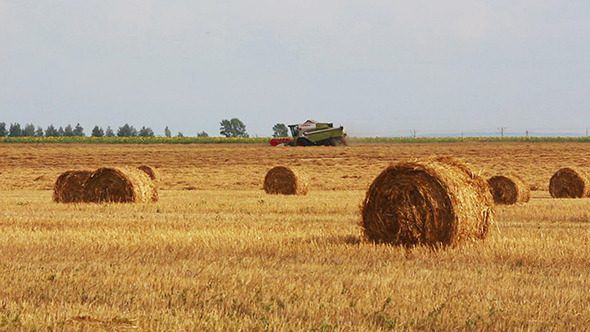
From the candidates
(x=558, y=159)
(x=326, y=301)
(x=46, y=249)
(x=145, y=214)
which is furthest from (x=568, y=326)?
(x=558, y=159)

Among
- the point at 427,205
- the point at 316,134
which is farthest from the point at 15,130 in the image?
the point at 427,205

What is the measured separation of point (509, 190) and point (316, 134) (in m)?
33.1

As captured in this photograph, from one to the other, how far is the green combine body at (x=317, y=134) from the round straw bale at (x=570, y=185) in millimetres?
30414

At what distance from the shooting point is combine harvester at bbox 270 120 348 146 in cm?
5306

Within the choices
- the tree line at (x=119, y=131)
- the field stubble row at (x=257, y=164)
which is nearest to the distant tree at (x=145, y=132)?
the tree line at (x=119, y=131)

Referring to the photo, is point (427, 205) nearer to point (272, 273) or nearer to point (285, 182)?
point (272, 273)

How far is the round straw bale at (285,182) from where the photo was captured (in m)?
23.7

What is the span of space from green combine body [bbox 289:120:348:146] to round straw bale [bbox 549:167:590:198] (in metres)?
30.4

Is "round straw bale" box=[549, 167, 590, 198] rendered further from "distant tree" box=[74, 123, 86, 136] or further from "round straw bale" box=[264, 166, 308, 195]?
"distant tree" box=[74, 123, 86, 136]

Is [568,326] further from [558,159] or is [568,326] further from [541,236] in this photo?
[558,159]

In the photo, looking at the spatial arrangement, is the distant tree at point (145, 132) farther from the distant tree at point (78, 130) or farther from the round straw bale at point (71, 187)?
the round straw bale at point (71, 187)

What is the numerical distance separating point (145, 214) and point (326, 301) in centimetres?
930

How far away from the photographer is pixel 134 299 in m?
6.61

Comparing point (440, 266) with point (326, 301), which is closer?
point (326, 301)
